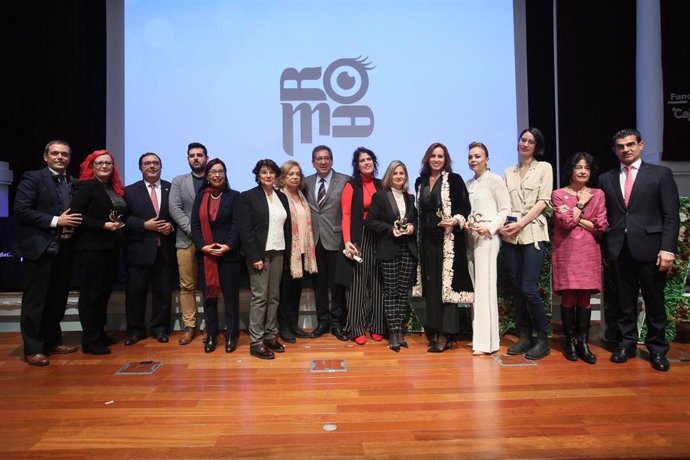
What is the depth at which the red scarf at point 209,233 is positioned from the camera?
3.32 m

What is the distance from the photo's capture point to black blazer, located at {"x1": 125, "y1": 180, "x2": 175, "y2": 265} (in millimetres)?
3473

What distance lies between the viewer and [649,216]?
282 cm

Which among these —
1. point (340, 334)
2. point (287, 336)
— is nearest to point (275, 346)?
point (287, 336)

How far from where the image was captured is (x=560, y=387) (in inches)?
99.6

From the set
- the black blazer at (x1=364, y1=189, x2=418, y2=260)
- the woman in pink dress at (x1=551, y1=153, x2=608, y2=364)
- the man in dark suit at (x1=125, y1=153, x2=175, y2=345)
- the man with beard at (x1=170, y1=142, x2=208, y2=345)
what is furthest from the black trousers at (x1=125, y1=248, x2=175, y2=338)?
the woman in pink dress at (x1=551, y1=153, x2=608, y2=364)

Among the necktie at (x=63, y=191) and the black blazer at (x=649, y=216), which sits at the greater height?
the necktie at (x=63, y=191)

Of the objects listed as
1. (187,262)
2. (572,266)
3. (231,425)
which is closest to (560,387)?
(572,266)

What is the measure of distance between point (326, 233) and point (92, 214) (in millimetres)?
1651

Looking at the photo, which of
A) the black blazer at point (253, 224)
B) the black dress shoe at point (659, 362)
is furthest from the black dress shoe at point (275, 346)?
the black dress shoe at point (659, 362)

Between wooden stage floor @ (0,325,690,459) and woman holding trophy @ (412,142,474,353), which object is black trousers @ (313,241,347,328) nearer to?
wooden stage floor @ (0,325,690,459)

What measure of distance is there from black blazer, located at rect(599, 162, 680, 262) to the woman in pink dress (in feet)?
0.39

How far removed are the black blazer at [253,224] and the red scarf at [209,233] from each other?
0.23 meters

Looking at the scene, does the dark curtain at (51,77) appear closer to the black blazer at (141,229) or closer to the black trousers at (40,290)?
the black blazer at (141,229)

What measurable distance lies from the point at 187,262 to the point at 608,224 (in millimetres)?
2891
